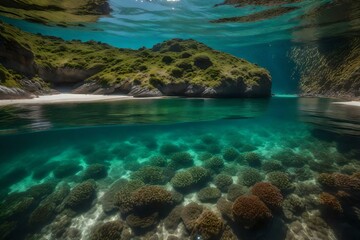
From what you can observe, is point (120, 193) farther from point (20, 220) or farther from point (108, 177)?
point (20, 220)

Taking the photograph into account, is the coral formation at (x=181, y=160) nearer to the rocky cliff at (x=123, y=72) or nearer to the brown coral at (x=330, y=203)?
the brown coral at (x=330, y=203)

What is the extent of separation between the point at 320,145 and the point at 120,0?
2142 cm

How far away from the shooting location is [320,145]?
11.3 metres

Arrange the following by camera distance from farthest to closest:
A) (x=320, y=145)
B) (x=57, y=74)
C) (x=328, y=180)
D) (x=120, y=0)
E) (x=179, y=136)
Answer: (x=57, y=74), (x=120, y=0), (x=179, y=136), (x=320, y=145), (x=328, y=180)

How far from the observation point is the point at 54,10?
20.1 m

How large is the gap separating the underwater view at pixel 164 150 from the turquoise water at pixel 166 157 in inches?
2.4

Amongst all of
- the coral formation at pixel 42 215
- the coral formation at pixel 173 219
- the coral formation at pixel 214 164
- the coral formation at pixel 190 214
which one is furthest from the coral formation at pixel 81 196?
the coral formation at pixel 214 164

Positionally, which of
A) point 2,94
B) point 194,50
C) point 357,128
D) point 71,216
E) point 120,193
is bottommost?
point 71,216

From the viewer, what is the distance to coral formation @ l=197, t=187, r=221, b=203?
23.1 ft

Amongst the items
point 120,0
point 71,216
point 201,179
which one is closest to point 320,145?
point 201,179

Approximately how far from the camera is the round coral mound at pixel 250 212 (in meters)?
5.60

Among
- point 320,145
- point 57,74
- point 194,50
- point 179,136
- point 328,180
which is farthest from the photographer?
point 194,50

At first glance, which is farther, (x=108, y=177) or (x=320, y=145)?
(x=320, y=145)

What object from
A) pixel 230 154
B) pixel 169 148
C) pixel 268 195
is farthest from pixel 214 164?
pixel 268 195
